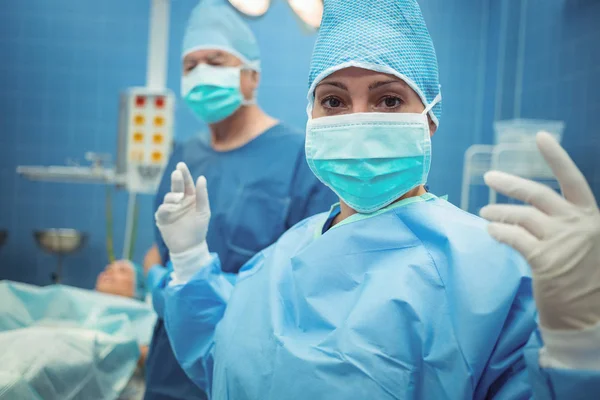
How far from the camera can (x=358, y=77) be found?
3.01 ft

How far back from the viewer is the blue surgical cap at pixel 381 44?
900mm

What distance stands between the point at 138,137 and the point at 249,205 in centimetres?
87

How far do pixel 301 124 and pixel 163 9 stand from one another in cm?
136

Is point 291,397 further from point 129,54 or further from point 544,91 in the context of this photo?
point 129,54

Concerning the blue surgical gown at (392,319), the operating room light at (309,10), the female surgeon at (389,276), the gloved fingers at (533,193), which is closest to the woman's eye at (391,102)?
the female surgeon at (389,276)

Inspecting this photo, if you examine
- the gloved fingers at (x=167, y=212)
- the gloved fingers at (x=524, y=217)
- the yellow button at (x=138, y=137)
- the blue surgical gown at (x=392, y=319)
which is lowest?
the blue surgical gown at (x=392, y=319)

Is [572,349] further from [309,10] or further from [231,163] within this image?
[309,10]

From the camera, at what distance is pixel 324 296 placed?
871 mm

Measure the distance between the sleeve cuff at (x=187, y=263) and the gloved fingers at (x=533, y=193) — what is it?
655 millimetres

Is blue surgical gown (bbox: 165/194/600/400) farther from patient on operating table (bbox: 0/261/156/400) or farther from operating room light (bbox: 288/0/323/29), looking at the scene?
operating room light (bbox: 288/0/323/29)

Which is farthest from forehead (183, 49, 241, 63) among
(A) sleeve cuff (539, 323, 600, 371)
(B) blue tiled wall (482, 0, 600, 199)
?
(B) blue tiled wall (482, 0, 600, 199)

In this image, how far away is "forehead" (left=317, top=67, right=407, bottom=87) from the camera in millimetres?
907

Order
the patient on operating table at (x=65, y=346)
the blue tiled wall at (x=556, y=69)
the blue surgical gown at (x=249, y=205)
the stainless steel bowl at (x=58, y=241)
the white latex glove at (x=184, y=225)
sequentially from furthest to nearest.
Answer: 1. the stainless steel bowl at (x=58, y=241)
2. the blue tiled wall at (x=556, y=69)
3. the blue surgical gown at (x=249, y=205)
4. the white latex glove at (x=184, y=225)
5. the patient on operating table at (x=65, y=346)

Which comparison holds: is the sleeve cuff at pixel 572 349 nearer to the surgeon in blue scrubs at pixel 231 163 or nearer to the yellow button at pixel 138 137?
the surgeon in blue scrubs at pixel 231 163
